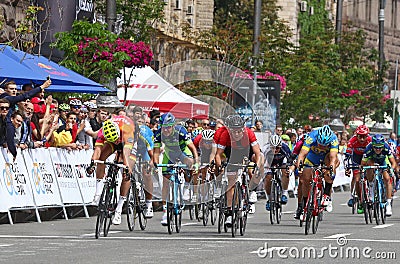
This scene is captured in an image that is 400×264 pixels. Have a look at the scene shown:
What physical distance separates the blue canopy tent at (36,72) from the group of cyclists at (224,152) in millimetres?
2475

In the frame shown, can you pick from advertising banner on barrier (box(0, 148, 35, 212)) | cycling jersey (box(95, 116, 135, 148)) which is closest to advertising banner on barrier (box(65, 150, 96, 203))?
advertising banner on barrier (box(0, 148, 35, 212))

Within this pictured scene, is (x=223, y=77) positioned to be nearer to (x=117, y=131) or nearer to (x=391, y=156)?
(x=391, y=156)

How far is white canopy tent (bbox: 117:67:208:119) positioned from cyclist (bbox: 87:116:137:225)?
11022 mm

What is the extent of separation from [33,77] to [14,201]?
3478 millimetres

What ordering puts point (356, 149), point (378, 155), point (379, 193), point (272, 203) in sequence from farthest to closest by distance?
point (356, 149) < point (378, 155) < point (379, 193) < point (272, 203)

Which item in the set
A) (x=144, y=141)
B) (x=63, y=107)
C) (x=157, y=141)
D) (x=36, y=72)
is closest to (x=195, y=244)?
(x=144, y=141)

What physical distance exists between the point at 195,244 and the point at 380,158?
7.37 m

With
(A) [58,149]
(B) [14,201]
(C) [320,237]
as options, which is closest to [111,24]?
(A) [58,149]

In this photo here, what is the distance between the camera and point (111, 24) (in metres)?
27.9

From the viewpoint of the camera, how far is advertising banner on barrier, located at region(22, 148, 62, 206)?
2069 cm

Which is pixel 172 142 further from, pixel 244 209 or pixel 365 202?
pixel 365 202

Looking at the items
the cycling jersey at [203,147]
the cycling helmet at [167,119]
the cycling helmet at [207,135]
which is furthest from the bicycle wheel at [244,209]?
the cycling jersey at [203,147]

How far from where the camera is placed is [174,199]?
19.2 meters

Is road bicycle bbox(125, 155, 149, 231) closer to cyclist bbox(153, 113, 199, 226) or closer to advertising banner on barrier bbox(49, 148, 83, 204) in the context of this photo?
cyclist bbox(153, 113, 199, 226)
